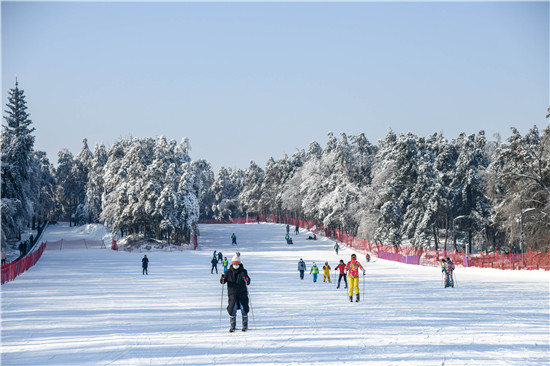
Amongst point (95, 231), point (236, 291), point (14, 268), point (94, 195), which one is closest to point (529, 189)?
point (14, 268)

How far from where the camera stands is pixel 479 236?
64.7 metres

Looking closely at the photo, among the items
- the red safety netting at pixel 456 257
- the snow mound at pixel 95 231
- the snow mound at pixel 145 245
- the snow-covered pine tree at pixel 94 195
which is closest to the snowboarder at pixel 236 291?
the red safety netting at pixel 456 257

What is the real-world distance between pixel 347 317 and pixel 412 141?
55338mm

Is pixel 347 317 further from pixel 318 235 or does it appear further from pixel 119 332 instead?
pixel 318 235

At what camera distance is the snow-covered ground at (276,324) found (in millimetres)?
9633

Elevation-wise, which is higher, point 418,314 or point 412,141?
point 412,141

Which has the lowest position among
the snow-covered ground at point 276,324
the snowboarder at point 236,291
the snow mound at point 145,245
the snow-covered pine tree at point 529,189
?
the snow mound at point 145,245

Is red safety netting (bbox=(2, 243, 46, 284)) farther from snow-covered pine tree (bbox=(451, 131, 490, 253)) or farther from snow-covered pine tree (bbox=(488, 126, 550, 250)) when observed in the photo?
snow-covered pine tree (bbox=(451, 131, 490, 253))

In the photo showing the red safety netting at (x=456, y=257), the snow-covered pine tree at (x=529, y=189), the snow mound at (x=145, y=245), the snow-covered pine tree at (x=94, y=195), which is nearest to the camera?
the red safety netting at (x=456, y=257)

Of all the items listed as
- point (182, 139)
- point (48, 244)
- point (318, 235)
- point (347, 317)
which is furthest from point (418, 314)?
point (182, 139)

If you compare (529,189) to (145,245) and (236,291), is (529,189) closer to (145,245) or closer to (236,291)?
(145,245)

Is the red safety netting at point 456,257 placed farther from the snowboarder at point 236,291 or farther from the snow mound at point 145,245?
the snowboarder at point 236,291

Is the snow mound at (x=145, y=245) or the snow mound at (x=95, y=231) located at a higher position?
the snow mound at (x=95, y=231)

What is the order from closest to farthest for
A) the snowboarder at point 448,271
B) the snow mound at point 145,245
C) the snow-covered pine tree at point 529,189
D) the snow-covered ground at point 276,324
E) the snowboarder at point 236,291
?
the snow-covered ground at point 276,324
the snowboarder at point 236,291
the snowboarder at point 448,271
the snow-covered pine tree at point 529,189
the snow mound at point 145,245
